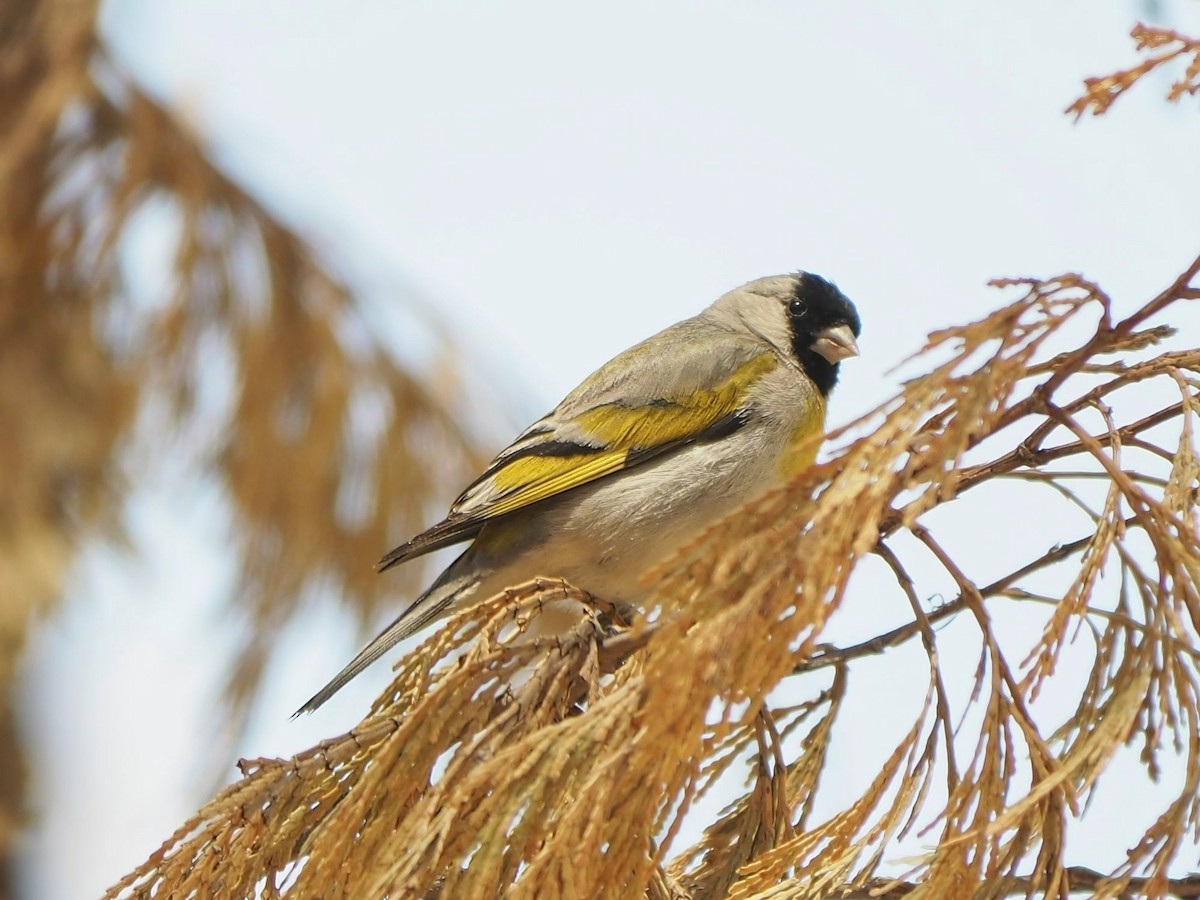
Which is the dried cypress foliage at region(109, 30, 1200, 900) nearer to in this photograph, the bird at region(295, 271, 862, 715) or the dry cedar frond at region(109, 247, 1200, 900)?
the dry cedar frond at region(109, 247, 1200, 900)

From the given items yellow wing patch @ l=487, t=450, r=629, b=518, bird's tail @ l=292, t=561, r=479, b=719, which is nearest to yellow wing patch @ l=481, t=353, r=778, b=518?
yellow wing patch @ l=487, t=450, r=629, b=518

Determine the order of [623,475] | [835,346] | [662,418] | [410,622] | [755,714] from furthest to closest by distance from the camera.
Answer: [835,346] → [662,418] → [623,475] → [410,622] → [755,714]

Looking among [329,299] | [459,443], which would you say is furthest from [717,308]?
[329,299]

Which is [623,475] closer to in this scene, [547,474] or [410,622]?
[547,474]

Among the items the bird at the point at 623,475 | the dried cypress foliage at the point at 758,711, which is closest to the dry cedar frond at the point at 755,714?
the dried cypress foliage at the point at 758,711

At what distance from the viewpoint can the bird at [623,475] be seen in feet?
11.5

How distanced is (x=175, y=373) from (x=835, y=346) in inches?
104

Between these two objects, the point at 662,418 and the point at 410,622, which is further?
the point at 662,418

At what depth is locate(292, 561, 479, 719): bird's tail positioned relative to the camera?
2.88m

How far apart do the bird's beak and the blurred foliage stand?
1.83 meters

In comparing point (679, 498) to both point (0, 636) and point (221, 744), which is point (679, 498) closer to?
point (221, 744)

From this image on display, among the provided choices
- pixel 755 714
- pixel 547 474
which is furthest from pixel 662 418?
pixel 755 714

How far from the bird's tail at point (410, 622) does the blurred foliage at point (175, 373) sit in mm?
2019

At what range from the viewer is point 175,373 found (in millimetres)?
5633
